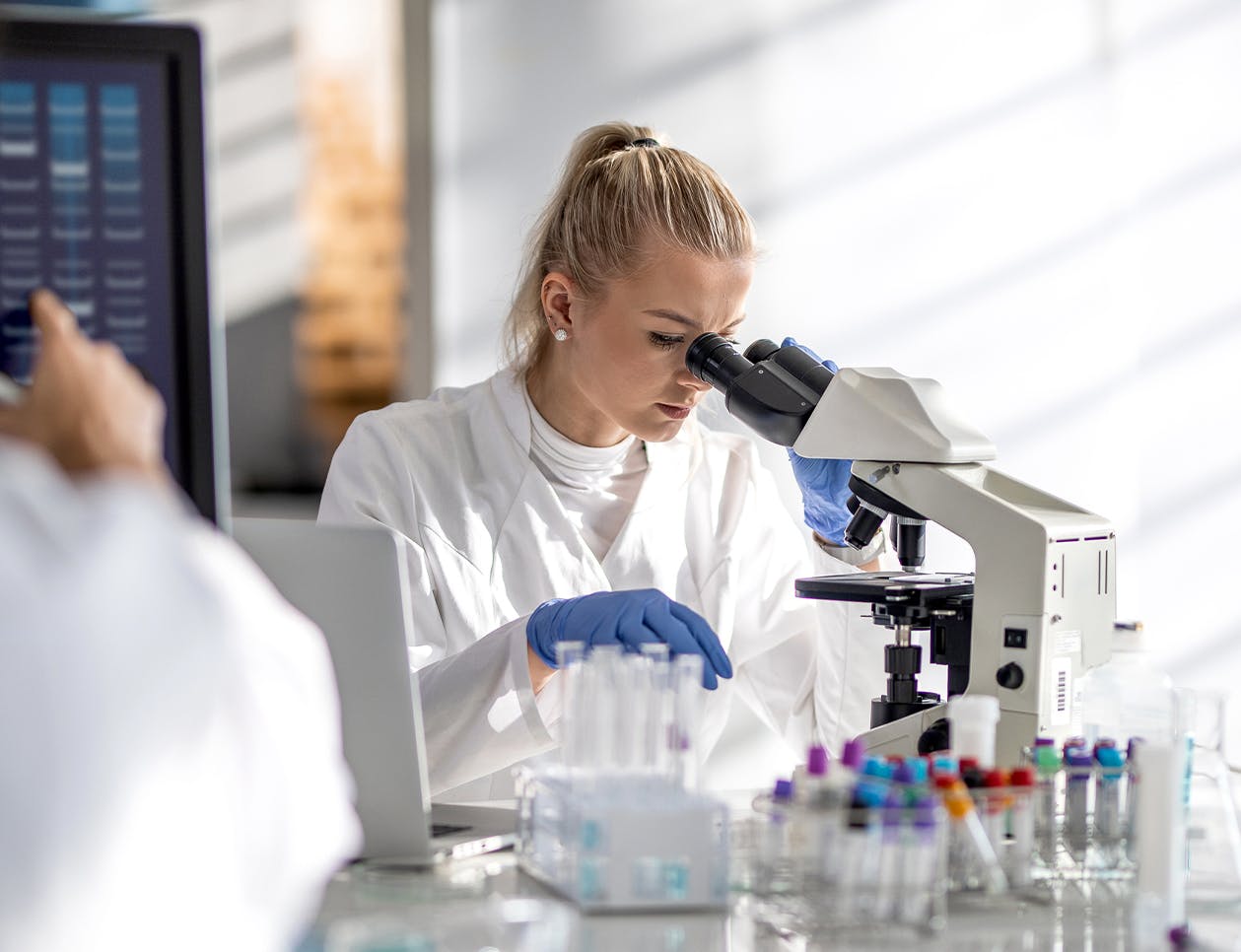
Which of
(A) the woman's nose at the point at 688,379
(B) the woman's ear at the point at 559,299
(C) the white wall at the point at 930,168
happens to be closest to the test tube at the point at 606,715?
(A) the woman's nose at the point at 688,379

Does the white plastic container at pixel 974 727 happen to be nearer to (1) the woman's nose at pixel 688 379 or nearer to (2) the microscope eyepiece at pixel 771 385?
(2) the microscope eyepiece at pixel 771 385

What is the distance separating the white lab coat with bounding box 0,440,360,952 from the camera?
71cm

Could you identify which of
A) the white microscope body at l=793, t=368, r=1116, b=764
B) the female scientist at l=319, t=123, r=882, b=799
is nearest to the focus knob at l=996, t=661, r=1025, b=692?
the white microscope body at l=793, t=368, r=1116, b=764

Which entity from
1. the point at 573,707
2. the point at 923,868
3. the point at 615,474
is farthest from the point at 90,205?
the point at 615,474

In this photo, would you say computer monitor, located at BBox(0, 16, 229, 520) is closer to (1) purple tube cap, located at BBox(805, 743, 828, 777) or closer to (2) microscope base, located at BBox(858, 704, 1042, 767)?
(1) purple tube cap, located at BBox(805, 743, 828, 777)

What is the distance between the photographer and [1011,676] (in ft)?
4.70

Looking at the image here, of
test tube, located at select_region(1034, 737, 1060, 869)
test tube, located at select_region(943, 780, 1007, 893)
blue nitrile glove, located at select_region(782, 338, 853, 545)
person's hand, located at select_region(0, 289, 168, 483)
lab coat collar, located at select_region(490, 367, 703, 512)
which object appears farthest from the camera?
lab coat collar, located at select_region(490, 367, 703, 512)

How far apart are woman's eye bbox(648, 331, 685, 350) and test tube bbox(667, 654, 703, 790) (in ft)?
3.13

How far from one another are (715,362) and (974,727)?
793 mm

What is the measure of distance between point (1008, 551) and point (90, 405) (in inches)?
38.2

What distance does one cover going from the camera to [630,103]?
12.1 ft

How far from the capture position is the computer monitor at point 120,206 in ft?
3.57

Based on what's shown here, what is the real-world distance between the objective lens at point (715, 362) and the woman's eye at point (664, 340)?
0.21 feet

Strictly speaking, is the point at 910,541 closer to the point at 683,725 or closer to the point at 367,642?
the point at 683,725
